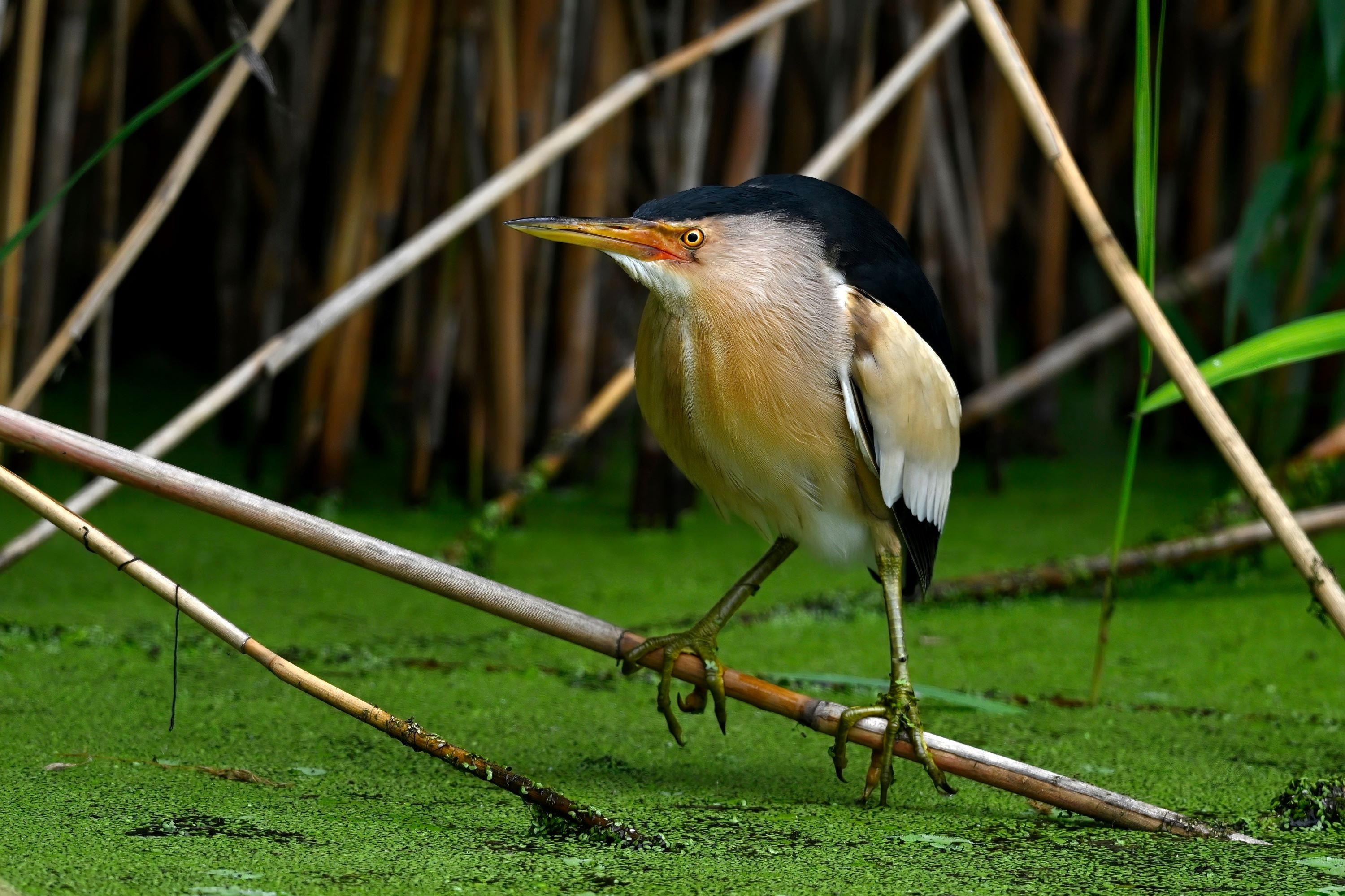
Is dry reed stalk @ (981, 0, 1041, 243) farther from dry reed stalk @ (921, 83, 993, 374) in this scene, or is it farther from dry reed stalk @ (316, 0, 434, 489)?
dry reed stalk @ (316, 0, 434, 489)

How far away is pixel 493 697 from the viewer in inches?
71.6

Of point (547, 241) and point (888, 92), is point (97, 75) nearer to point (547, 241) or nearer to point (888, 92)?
point (547, 241)

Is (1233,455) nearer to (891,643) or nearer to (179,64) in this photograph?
(891,643)

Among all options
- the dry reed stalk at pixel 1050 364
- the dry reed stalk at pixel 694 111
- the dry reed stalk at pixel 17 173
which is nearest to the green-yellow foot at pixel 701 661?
the dry reed stalk at pixel 694 111

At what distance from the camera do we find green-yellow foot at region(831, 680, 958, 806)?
146 cm

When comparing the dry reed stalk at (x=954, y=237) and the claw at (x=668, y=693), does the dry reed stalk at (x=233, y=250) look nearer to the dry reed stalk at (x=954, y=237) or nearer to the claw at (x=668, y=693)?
the dry reed stalk at (x=954, y=237)

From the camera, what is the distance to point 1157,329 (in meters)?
1.45

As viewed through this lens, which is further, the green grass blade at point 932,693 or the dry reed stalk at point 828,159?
the dry reed stalk at point 828,159

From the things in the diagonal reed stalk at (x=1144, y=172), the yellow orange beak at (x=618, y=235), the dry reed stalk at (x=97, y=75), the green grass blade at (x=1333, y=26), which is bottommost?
the yellow orange beak at (x=618, y=235)

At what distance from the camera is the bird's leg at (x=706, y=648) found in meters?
1.56

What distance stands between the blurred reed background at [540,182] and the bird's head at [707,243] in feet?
2.81

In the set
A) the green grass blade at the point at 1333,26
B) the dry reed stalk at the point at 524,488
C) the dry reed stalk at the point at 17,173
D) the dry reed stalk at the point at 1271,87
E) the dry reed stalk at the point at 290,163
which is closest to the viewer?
the green grass blade at the point at 1333,26

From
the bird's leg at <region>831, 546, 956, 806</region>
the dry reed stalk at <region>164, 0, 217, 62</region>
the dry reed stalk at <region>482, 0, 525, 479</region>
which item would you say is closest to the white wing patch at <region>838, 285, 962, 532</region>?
the bird's leg at <region>831, 546, 956, 806</region>

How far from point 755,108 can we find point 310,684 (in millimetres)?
1755
